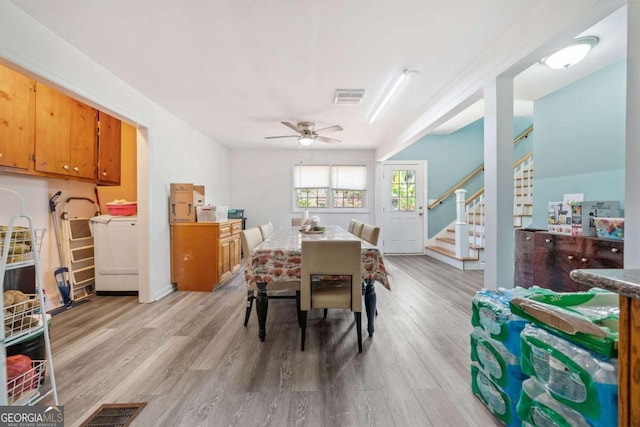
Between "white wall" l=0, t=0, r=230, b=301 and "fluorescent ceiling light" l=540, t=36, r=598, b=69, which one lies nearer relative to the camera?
"white wall" l=0, t=0, r=230, b=301

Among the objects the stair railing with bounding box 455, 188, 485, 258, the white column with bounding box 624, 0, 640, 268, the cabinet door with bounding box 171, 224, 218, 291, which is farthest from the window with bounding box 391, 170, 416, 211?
the white column with bounding box 624, 0, 640, 268

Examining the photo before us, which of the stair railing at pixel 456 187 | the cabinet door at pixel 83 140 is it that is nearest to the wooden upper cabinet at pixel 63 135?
the cabinet door at pixel 83 140

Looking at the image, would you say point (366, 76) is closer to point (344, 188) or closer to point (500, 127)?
point (500, 127)

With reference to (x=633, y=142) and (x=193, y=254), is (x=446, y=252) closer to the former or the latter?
(x=633, y=142)

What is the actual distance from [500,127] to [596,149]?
169 cm

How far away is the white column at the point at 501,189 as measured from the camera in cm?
227

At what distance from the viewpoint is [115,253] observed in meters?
3.49

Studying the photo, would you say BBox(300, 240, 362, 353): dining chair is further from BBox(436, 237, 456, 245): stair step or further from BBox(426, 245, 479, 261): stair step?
BBox(436, 237, 456, 245): stair step

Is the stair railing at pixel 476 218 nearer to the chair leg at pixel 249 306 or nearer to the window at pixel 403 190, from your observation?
the window at pixel 403 190

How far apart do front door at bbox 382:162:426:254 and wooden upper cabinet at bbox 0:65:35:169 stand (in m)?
5.71

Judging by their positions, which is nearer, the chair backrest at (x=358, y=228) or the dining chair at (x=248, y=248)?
the dining chair at (x=248, y=248)

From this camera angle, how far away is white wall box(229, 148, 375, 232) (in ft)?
20.9

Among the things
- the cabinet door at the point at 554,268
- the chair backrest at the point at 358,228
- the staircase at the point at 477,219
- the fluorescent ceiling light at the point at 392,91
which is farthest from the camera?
the staircase at the point at 477,219

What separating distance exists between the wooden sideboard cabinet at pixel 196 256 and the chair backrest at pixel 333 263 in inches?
82.9
